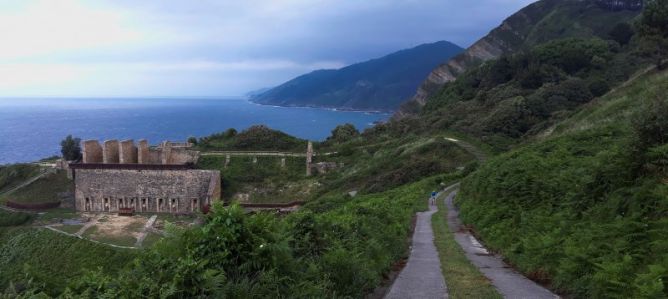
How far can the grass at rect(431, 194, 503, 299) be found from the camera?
8203 millimetres

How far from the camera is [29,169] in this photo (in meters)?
45.5

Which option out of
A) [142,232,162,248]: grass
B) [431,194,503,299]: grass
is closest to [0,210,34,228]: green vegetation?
[142,232,162,248]: grass

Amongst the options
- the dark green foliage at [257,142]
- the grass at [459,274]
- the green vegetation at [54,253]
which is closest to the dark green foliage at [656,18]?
the grass at [459,274]

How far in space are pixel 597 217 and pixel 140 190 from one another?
38.1 meters

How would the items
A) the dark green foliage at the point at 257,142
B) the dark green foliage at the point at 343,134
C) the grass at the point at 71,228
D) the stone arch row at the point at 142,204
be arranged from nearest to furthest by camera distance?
the grass at the point at 71,228 < the stone arch row at the point at 142,204 < the dark green foliage at the point at 257,142 < the dark green foliage at the point at 343,134

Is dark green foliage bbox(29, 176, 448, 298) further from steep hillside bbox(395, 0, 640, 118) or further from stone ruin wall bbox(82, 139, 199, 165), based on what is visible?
steep hillside bbox(395, 0, 640, 118)

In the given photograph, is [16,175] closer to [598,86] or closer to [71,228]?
[71,228]

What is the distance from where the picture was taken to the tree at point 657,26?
33.8 m

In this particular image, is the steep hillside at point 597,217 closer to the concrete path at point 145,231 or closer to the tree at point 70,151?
the concrete path at point 145,231

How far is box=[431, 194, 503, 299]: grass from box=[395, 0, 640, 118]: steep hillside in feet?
259

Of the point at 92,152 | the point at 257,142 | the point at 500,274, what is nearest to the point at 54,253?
the point at 92,152

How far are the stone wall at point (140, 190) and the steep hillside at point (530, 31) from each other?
198 feet

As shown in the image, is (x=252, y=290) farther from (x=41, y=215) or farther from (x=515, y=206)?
(x=41, y=215)

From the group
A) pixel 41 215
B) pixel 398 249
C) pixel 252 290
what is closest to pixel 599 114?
pixel 398 249
